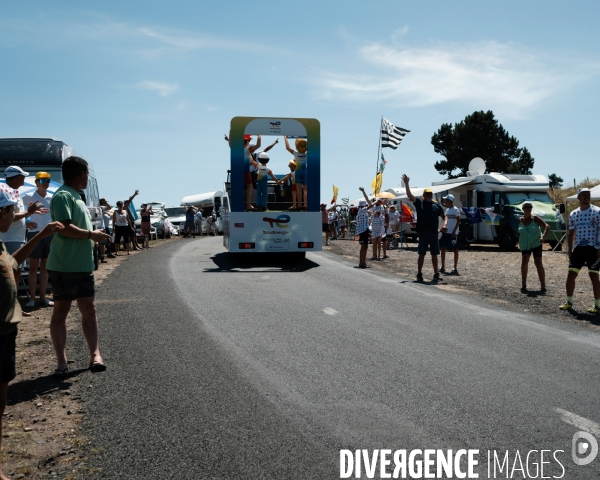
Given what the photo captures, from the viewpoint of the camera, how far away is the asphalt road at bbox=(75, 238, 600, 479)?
432 cm

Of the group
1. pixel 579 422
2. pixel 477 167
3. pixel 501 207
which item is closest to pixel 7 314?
pixel 579 422

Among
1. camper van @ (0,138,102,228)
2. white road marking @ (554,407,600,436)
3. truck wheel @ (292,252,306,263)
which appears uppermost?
camper van @ (0,138,102,228)

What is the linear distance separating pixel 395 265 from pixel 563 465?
15270 millimetres

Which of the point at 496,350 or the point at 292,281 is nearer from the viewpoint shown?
the point at 496,350

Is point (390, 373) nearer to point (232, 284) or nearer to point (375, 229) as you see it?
point (232, 284)

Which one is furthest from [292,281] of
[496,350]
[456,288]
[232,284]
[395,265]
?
[496,350]

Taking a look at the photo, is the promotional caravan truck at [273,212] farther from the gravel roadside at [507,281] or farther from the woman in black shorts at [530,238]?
the woman in black shorts at [530,238]

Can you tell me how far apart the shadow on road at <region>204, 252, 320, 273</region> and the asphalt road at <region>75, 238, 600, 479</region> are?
248 inches

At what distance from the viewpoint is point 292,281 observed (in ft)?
47.1

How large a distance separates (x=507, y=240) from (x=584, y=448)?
2203 cm

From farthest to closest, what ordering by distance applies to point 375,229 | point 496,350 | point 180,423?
point 375,229 < point 496,350 < point 180,423

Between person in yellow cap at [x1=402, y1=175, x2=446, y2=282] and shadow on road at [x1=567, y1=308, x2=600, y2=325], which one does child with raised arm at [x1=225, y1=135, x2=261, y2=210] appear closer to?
person in yellow cap at [x1=402, y1=175, x2=446, y2=282]

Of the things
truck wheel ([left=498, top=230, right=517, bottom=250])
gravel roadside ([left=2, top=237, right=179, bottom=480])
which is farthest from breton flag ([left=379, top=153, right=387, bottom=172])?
gravel roadside ([left=2, top=237, right=179, bottom=480])

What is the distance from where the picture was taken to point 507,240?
25.5 metres
